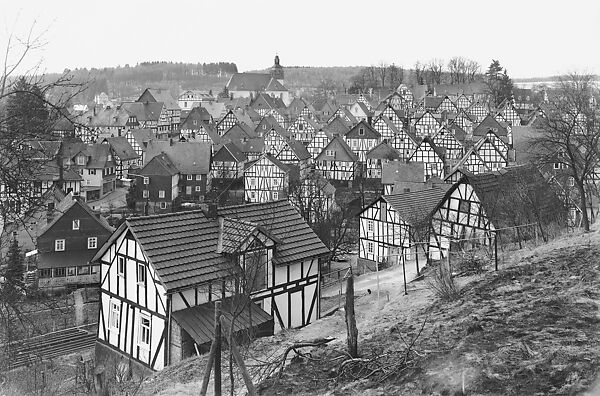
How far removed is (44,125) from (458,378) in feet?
18.1

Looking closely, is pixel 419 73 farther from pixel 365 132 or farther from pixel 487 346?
pixel 487 346

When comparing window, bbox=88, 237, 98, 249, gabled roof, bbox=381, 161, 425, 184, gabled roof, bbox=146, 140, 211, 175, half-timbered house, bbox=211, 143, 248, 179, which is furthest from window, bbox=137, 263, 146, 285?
half-timbered house, bbox=211, 143, 248, 179

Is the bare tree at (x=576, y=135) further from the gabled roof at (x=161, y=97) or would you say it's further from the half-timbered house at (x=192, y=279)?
the gabled roof at (x=161, y=97)

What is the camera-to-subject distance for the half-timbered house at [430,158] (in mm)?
47312

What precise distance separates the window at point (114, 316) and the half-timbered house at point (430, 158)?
33663 mm

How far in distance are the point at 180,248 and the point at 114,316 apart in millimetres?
3017

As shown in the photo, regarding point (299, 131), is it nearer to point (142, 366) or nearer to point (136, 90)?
point (142, 366)

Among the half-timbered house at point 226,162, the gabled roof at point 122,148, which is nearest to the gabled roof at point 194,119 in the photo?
the gabled roof at point 122,148

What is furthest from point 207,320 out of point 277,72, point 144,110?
point 277,72

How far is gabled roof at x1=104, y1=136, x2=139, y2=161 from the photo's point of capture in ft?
189

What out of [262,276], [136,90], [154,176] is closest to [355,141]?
[154,176]

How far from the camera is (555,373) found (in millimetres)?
6059

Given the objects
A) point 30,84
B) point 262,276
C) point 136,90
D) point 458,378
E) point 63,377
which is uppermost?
point 136,90

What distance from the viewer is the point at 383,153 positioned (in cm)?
5303
